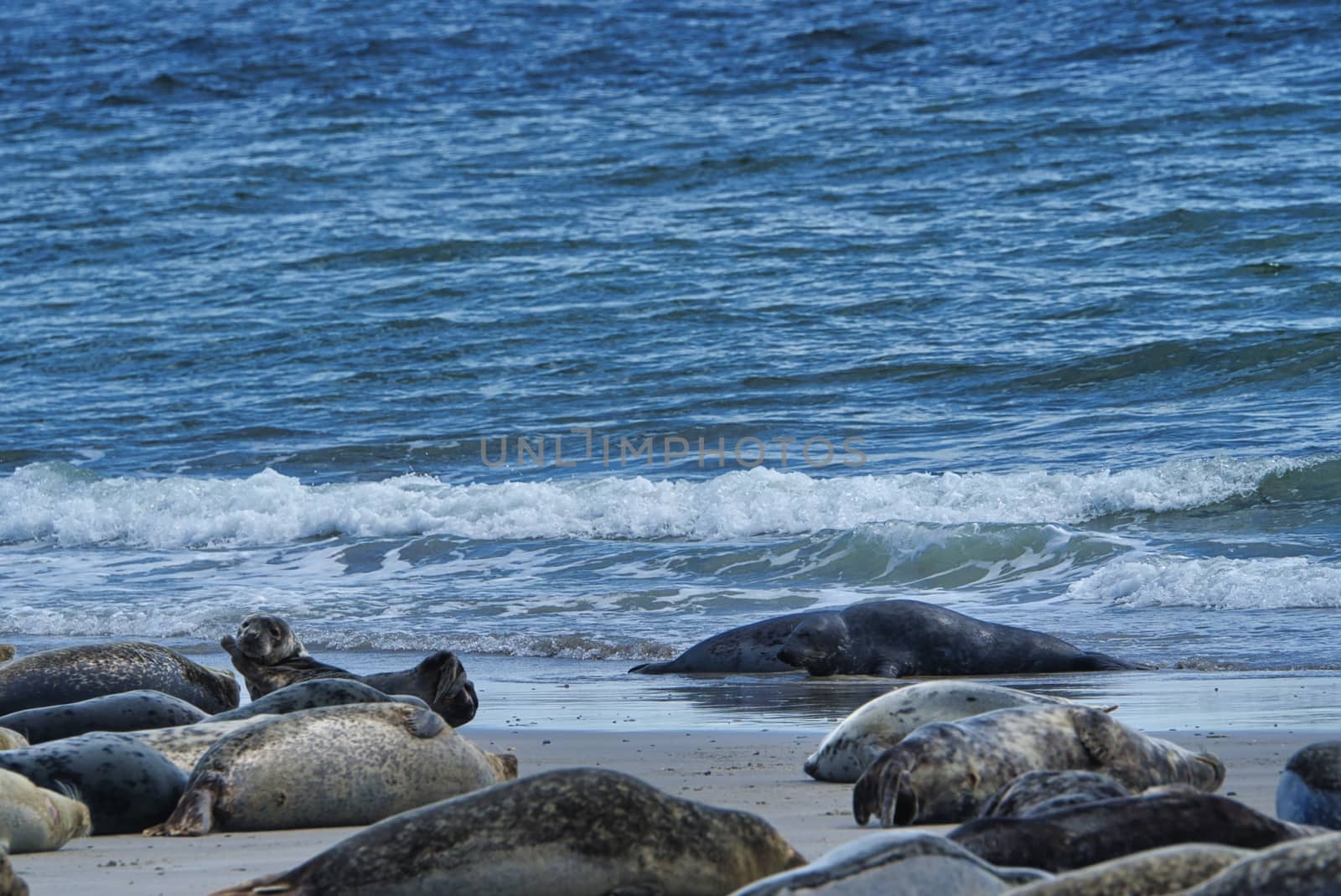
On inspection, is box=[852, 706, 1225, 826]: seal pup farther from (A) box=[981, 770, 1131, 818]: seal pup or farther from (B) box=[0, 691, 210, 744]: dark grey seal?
(B) box=[0, 691, 210, 744]: dark grey seal

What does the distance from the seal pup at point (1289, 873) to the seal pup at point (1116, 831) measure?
1.89 feet

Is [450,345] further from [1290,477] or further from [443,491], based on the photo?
[1290,477]

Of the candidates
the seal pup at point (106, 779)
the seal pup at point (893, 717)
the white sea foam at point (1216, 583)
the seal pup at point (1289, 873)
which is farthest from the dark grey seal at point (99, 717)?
the white sea foam at point (1216, 583)

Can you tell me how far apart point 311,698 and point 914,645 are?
127 inches

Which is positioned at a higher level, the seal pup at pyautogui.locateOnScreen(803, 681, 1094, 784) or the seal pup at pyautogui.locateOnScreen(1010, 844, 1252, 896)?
the seal pup at pyautogui.locateOnScreen(1010, 844, 1252, 896)

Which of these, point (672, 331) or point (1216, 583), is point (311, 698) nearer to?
point (1216, 583)

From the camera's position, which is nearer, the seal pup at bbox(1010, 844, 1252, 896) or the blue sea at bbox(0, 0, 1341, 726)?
the seal pup at bbox(1010, 844, 1252, 896)

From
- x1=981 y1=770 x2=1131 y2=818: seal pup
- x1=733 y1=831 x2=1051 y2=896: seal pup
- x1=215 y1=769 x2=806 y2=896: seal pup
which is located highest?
x1=733 y1=831 x2=1051 y2=896: seal pup

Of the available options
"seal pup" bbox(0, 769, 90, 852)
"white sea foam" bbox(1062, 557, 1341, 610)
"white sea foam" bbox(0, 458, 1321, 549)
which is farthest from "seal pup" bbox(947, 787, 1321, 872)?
"white sea foam" bbox(0, 458, 1321, 549)

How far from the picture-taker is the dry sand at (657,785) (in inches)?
118

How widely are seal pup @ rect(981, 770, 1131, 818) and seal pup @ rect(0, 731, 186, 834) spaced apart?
5.87 feet

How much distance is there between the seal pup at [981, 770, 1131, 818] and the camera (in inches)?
107

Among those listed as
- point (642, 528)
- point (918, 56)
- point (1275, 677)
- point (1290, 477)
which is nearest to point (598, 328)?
point (642, 528)

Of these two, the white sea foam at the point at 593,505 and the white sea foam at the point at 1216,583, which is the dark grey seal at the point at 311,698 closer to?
the white sea foam at the point at 1216,583
